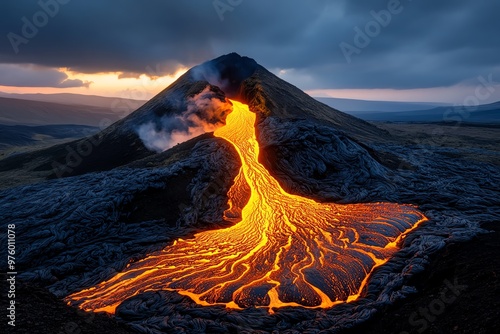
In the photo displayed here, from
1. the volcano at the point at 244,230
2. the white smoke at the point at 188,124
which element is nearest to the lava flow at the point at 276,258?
the volcano at the point at 244,230

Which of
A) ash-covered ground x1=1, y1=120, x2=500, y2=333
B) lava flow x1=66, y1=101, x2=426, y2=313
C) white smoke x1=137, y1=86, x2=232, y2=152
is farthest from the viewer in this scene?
white smoke x1=137, y1=86, x2=232, y2=152

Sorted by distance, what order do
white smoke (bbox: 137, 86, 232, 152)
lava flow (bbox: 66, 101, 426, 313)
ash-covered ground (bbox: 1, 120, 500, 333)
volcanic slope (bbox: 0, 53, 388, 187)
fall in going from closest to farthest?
ash-covered ground (bbox: 1, 120, 500, 333) < lava flow (bbox: 66, 101, 426, 313) < volcanic slope (bbox: 0, 53, 388, 187) < white smoke (bbox: 137, 86, 232, 152)

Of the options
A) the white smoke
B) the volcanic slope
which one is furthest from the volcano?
the white smoke

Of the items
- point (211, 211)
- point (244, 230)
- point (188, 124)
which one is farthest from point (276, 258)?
point (188, 124)

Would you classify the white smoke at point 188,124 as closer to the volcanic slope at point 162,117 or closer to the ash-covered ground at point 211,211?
the volcanic slope at point 162,117

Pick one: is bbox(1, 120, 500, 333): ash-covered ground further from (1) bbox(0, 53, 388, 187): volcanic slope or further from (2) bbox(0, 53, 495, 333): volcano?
(1) bbox(0, 53, 388, 187): volcanic slope

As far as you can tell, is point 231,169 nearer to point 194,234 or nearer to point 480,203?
point 194,234
